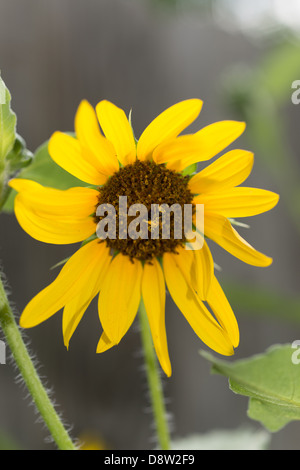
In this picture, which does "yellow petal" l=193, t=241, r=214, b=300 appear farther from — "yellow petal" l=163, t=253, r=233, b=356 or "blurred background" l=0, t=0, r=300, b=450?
"blurred background" l=0, t=0, r=300, b=450

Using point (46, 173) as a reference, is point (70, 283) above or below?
below

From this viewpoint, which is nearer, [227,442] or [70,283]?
[70,283]

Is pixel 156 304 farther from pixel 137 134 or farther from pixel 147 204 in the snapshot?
pixel 137 134

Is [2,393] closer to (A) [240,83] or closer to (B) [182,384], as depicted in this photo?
(B) [182,384]

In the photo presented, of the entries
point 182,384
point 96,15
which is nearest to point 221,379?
point 182,384

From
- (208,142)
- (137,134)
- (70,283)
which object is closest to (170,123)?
(208,142)

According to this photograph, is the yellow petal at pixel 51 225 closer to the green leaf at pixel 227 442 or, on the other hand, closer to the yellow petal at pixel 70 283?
the yellow petal at pixel 70 283

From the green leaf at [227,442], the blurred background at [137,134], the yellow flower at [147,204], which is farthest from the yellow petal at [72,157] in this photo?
the blurred background at [137,134]
